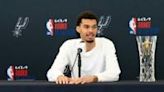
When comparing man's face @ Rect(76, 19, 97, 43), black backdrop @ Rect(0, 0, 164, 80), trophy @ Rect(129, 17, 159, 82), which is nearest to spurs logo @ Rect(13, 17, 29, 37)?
black backdrop @ Rect(0, 0, 164, 80)

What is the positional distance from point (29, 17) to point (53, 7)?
0.22 m

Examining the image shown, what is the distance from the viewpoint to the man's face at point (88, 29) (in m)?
2.77

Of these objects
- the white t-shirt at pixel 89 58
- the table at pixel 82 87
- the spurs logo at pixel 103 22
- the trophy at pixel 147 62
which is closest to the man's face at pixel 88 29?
the white t-shirt at pixel 89 58

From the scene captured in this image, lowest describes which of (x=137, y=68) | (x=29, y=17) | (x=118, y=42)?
(x=137, y=68)

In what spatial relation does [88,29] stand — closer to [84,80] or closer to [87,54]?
[87,54]

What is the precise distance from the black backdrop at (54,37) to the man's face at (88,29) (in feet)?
2.19

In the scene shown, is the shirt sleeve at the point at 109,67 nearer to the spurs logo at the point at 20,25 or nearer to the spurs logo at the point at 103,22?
the spurs logo at the point at 103,22

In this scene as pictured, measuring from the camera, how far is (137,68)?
3.51 meters

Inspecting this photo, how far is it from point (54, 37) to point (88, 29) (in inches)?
31.9

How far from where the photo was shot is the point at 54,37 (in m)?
3.53

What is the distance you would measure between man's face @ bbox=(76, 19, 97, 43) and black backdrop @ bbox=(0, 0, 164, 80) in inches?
26.3

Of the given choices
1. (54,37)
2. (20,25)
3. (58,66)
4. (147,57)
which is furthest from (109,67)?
(20,25)

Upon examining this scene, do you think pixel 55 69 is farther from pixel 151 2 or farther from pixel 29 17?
pixel 151 2

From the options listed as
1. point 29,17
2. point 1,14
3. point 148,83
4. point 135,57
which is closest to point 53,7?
point 29,17
